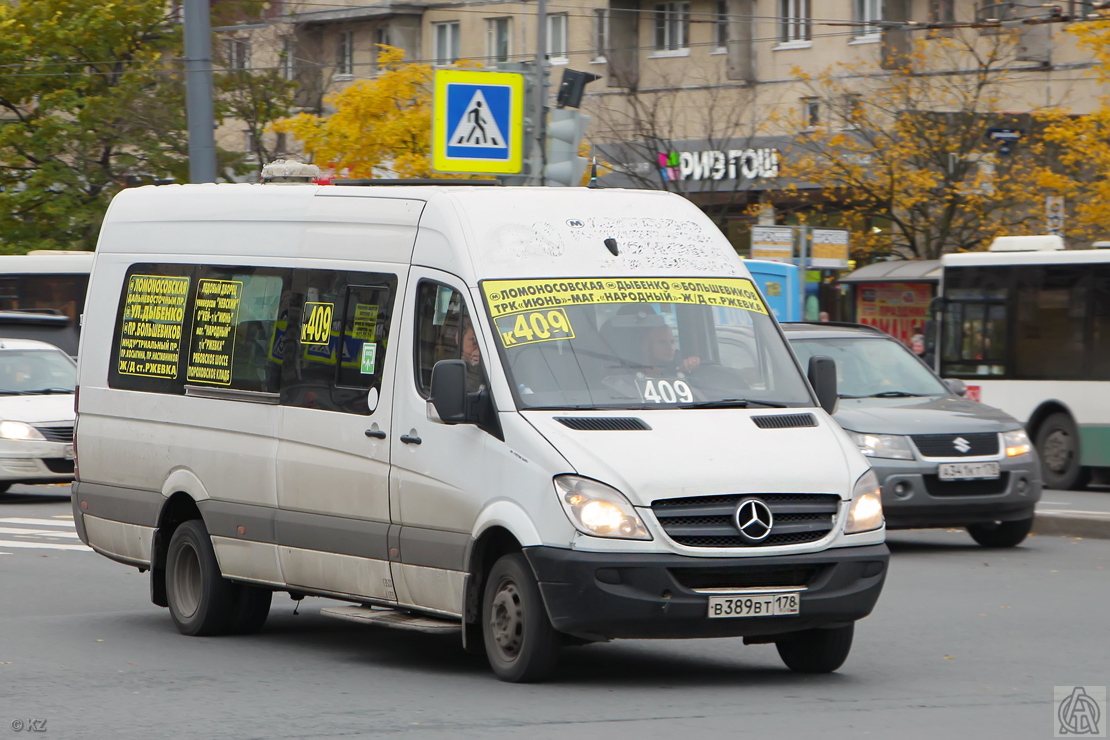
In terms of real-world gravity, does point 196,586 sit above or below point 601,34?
below

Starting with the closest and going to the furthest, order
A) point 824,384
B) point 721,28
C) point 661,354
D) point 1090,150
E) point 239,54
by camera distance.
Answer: point 661,354 < point 824,384 < point 1090,150 < point 239,54 < point 721,28

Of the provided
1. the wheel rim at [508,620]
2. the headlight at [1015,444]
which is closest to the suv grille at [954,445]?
the headlight at [1015,444]

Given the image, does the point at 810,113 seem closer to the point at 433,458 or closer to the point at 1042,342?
the point at 1042,342

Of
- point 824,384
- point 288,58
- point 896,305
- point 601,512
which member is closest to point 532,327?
point 601,512

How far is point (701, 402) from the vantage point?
870cm

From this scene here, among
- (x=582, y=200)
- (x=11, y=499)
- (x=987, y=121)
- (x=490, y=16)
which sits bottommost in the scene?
(x=11, y=499)

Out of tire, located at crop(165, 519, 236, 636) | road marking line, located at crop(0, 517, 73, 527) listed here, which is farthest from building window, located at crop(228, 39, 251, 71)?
tire, located at crop(165, 519, 236, 636)

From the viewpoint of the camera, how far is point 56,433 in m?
20.9

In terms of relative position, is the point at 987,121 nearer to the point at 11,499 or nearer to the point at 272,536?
the point at 11,499

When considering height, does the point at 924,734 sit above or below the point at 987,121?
below

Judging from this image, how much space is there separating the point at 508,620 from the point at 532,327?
4.38ft

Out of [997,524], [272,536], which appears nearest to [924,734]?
[272,536]

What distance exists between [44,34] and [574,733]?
128ft

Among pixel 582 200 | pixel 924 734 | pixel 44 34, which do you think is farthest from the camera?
pixel 44 34
